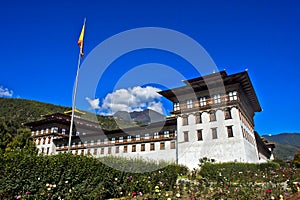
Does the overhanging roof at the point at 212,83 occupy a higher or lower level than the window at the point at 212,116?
higher

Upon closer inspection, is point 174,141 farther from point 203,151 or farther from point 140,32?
point 140,32

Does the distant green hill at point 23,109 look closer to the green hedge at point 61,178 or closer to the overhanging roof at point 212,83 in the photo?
the overhanging roof at point 212,83

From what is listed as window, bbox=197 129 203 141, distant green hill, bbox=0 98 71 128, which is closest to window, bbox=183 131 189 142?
window, bbox=197 129 203 141

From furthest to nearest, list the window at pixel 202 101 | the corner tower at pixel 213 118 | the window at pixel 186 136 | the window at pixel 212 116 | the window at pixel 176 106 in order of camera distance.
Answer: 1. the window at pixel 176 106
2. the window at pixel 186 136
3. the window at pixel 202 101
4. the window at pixel 212 116
5. the corner tower at pixel 213 118

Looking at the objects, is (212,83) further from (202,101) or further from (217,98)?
(202,101)

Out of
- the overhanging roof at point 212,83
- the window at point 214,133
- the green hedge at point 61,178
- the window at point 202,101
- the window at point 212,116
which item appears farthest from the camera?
the window at point 202,101

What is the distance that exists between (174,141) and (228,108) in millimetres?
10482

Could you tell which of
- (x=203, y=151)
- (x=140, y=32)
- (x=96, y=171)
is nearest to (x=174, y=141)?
(x=203, y=151)

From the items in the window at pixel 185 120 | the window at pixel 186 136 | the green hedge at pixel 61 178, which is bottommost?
the green hedge at pixel 61 178

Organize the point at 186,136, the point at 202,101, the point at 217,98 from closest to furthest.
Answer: the point at 217,98, the point at 202,101, the point at 186,136

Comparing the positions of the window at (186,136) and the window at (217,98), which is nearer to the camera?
the window at (217,98)

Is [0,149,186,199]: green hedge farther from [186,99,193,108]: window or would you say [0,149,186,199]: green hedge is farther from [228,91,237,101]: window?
[186,99,193,108]: window

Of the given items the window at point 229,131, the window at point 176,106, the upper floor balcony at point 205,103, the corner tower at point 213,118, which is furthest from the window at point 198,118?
the window at point 229,131

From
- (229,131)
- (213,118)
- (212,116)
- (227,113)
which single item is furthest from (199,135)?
(227,113)
